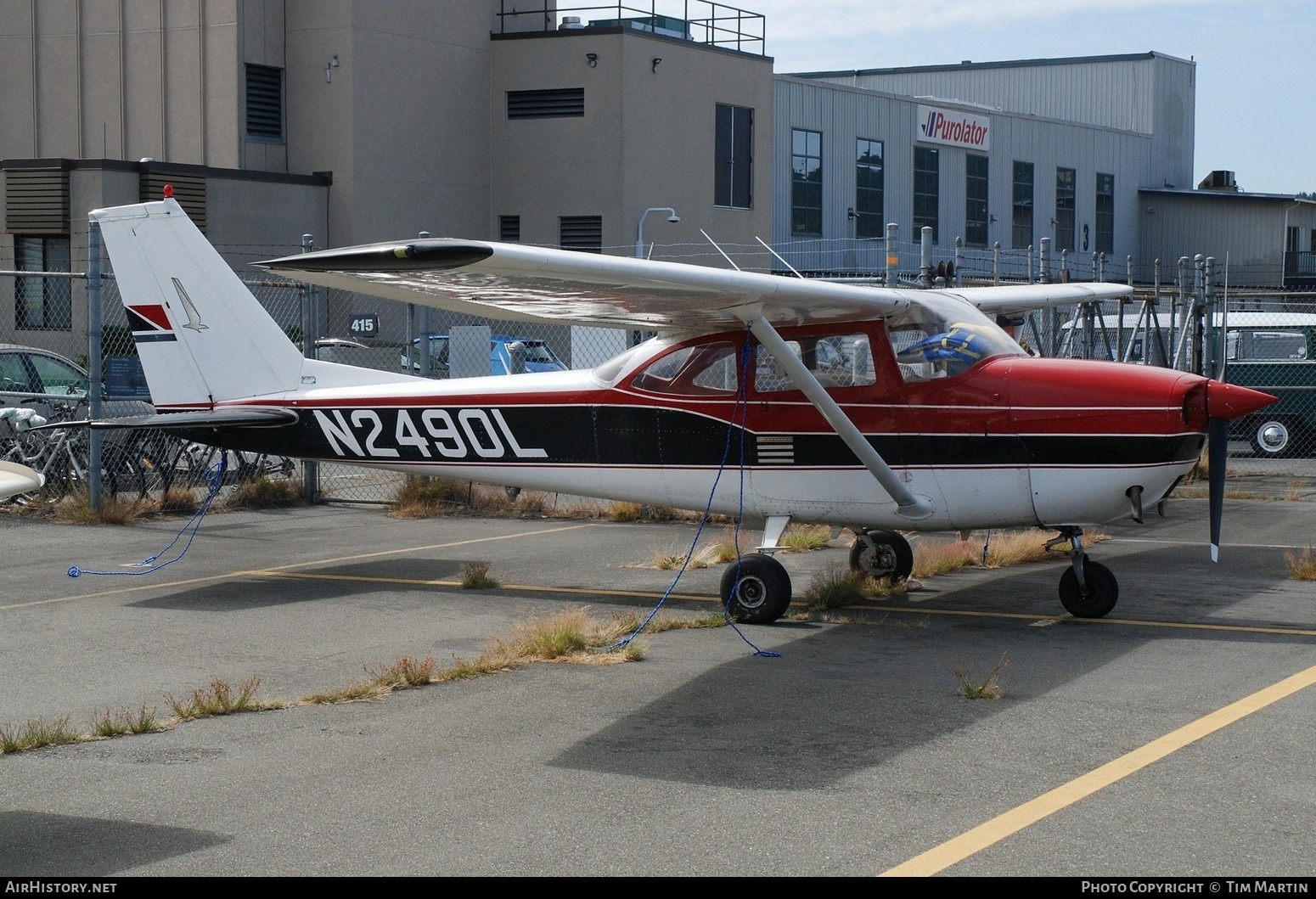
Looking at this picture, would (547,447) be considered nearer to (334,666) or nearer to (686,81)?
(334,666)

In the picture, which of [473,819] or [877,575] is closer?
[473,819]

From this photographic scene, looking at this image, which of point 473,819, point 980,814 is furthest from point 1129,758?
point 473,819

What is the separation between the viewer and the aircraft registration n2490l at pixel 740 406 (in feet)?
27.4

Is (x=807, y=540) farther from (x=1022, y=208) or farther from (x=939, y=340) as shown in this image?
(x=1022, y=208)

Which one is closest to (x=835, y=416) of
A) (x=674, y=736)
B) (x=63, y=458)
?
(x=674, y=736)

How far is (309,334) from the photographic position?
49.4 ft

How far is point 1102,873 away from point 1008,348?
17.0 feet

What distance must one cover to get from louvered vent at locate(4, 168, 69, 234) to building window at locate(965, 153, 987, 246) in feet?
95.8

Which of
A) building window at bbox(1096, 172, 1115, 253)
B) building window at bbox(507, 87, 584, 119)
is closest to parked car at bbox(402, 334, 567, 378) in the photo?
building window at bbox(507, 87, 584, 119)

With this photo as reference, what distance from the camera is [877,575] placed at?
1015 cm

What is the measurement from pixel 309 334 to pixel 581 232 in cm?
1956

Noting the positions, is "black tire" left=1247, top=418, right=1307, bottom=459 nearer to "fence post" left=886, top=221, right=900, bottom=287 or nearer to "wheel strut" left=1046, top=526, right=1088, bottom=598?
"fence post" left=886, top=221, right=900, bottom=287

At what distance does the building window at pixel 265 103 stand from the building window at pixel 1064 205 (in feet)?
99.0
